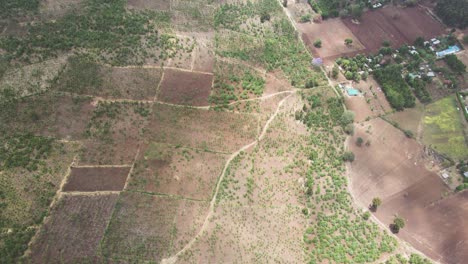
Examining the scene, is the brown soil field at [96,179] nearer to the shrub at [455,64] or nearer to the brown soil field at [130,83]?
the brown soil field at [130,83]

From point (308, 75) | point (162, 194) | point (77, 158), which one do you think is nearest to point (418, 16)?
point (308, 75)

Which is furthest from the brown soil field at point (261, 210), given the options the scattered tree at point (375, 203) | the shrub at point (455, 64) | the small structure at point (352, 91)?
the shrub at point (455, 64)

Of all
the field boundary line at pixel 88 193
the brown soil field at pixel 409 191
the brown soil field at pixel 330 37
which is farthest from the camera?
the brown soil field at pixel 330 37

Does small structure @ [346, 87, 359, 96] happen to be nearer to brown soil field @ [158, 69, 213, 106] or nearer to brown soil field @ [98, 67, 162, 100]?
brown soil field @ [158, 69, 213, 106]

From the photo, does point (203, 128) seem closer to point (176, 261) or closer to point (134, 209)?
point (134, 209)

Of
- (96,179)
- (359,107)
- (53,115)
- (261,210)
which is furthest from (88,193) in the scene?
(359,107)

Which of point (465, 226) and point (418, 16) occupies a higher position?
point (418, 16)

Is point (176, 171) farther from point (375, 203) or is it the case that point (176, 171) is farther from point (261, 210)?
point (375, 203)
